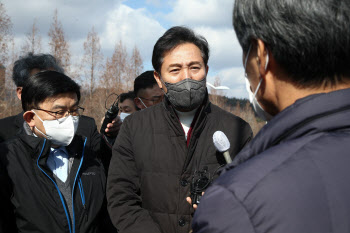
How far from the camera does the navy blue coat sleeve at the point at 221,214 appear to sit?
98 centimetres

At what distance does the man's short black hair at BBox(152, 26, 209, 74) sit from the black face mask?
0.34 metres

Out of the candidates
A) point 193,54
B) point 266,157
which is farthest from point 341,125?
point 193,54

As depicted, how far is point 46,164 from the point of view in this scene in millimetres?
2639

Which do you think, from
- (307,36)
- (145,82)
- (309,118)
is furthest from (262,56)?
(145,82)

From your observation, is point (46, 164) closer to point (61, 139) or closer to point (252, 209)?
point (61, 139)

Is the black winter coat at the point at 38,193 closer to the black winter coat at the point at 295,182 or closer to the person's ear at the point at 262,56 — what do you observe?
the black winter coat at the point at 295,182

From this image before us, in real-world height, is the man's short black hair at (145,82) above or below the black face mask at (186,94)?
above

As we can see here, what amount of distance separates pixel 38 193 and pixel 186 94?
1360 mm

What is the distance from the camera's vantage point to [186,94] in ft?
9.27

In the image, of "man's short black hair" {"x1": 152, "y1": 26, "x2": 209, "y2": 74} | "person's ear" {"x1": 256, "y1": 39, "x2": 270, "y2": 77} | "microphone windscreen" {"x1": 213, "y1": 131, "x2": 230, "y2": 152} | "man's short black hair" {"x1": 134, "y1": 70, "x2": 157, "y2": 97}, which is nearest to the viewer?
"person's ear" {"x1": 256, "y1": 39, "x2": 270, "y2": 77}

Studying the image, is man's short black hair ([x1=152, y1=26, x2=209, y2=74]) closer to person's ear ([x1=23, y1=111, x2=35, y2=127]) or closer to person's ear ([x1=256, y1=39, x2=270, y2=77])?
person's ear ([x1=23, y1=111, x2=35, y2=127])

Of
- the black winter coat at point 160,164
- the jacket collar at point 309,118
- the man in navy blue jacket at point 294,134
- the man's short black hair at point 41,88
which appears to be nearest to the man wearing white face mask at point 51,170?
the man's short black hair at point 41,88

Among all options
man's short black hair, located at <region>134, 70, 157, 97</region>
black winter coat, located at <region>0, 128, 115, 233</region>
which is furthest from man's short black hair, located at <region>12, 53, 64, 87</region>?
black winter coat, located at <region>0, 128, 115, 233</region>

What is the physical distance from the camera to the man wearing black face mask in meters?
2.50
